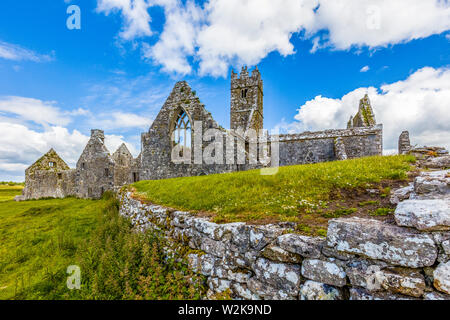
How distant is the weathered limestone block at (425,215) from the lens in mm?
2293

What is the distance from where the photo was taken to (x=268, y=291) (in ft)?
10.6

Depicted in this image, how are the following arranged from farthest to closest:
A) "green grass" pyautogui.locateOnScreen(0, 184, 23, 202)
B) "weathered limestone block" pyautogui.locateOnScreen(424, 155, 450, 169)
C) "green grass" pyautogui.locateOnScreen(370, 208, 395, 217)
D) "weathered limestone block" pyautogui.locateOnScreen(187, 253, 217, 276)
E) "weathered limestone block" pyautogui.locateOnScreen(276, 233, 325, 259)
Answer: "green grass" pyautogui.locateOnScreen(0, 184, 23, 202), "weathered limestone block" pyautogui.locateOnScreen(424, 155, 450, 169), "weathered limestone block" pyautogui.locateOnScreen(187, 253, 217, 276), "green grass" pyautogui.locateOnScreen(370, 208, 395, 217), "weathered limestone block" pyautogui.locateOnScreen(276, 233, 325, 259)

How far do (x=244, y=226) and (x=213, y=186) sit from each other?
4.05 metres

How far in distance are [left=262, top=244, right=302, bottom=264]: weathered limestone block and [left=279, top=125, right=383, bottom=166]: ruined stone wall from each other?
48.6ft

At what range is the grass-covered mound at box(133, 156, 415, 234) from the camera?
13.4 feet

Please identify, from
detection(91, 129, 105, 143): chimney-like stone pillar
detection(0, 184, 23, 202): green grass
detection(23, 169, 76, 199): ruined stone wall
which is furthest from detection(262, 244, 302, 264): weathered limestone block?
detection(0, 184, 23, 202): green grass

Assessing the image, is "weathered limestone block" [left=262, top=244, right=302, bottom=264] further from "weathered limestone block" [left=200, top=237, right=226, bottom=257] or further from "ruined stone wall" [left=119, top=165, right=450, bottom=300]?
"weathered limestone block" [left=200, top=237, right=226, bottom=257]

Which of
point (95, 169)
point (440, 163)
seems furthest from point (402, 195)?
point (95, 169)

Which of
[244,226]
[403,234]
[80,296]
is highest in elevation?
[403,234]

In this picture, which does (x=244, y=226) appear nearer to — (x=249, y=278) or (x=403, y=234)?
(x=249, y=278)

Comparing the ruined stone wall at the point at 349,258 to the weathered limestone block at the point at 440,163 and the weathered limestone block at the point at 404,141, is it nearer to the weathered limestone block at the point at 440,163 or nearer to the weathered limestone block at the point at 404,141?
the weathered limestone block at the point at 440,163
